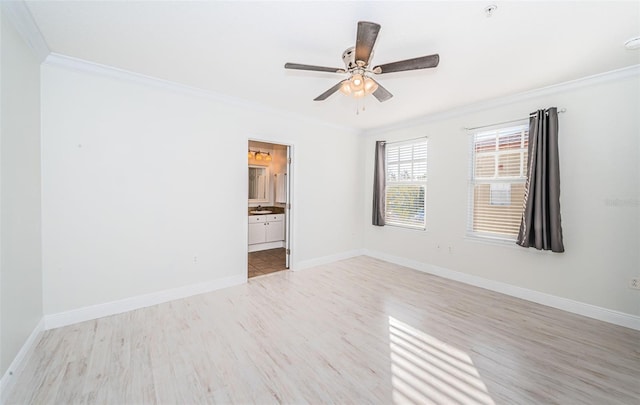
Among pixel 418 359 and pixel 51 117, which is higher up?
pixel 51 117

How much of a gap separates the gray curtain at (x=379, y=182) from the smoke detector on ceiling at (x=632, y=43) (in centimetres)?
315

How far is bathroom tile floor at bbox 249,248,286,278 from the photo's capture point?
435cm

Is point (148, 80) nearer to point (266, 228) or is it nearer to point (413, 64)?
point (413, 64)

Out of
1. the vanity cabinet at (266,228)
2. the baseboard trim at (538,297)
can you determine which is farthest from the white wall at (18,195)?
the baseboard trim at (538,297)

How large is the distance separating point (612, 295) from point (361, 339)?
281cm

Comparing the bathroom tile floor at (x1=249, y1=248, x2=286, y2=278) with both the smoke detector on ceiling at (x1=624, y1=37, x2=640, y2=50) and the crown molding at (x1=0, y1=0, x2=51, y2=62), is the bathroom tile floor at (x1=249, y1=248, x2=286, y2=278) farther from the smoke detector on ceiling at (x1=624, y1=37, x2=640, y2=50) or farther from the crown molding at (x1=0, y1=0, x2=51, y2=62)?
the smoke detector on ceiling at (x1=624, y1=37, x2=640, y2=50)

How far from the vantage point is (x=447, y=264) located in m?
4.11

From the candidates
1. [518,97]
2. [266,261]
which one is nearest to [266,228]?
[266,261]

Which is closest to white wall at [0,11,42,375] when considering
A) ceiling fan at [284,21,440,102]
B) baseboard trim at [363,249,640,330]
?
ceiling fan at [284,21,440,102]

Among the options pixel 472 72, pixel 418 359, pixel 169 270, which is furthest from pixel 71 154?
pixel 472 72

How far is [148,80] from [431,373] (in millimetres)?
4092

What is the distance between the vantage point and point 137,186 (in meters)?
2.90

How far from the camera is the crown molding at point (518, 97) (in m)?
2.67

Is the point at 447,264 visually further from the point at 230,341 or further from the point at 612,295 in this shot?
the point at 230,341
